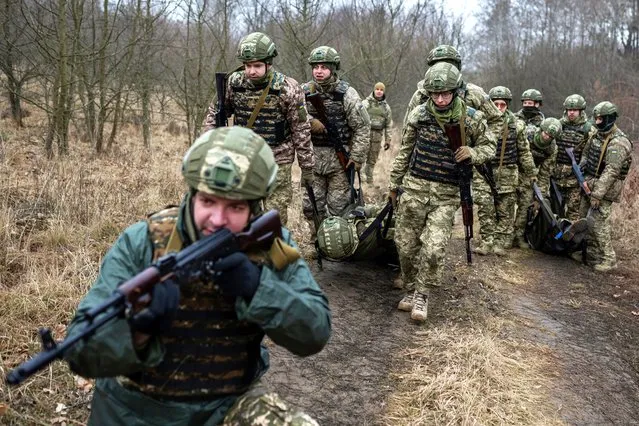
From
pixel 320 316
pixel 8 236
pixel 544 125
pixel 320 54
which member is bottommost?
pixel 8 236

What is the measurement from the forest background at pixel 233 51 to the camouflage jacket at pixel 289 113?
326 centimetres

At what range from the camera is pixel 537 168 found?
846 centimetres

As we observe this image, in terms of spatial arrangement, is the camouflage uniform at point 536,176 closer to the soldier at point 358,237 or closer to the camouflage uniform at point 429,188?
the soldier at point 358,237

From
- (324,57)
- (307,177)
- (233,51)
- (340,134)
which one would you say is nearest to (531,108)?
(340,134)

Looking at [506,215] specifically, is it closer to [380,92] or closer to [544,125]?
[544,125]

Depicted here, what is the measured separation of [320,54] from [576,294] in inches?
161

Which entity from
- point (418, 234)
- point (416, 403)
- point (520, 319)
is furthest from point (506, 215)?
point (416, 403)

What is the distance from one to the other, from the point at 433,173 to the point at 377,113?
7.28 m

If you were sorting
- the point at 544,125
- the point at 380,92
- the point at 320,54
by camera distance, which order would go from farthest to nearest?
the point at 380,92 < the point at 544,125 < the point at 320,54

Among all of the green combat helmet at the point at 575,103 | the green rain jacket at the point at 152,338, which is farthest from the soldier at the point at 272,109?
the green combat helmet at the point at 575,103

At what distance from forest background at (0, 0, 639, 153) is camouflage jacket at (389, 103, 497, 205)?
194 inches

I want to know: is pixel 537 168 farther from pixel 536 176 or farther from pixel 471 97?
Result: pixel 471 97

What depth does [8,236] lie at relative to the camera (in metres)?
4.55

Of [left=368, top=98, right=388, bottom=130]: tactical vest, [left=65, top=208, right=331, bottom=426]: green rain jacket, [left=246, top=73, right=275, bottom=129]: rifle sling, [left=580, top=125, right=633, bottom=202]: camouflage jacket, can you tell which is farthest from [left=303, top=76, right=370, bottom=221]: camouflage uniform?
[left=368, top=98, right=388, bottom=130]: tactical vest
